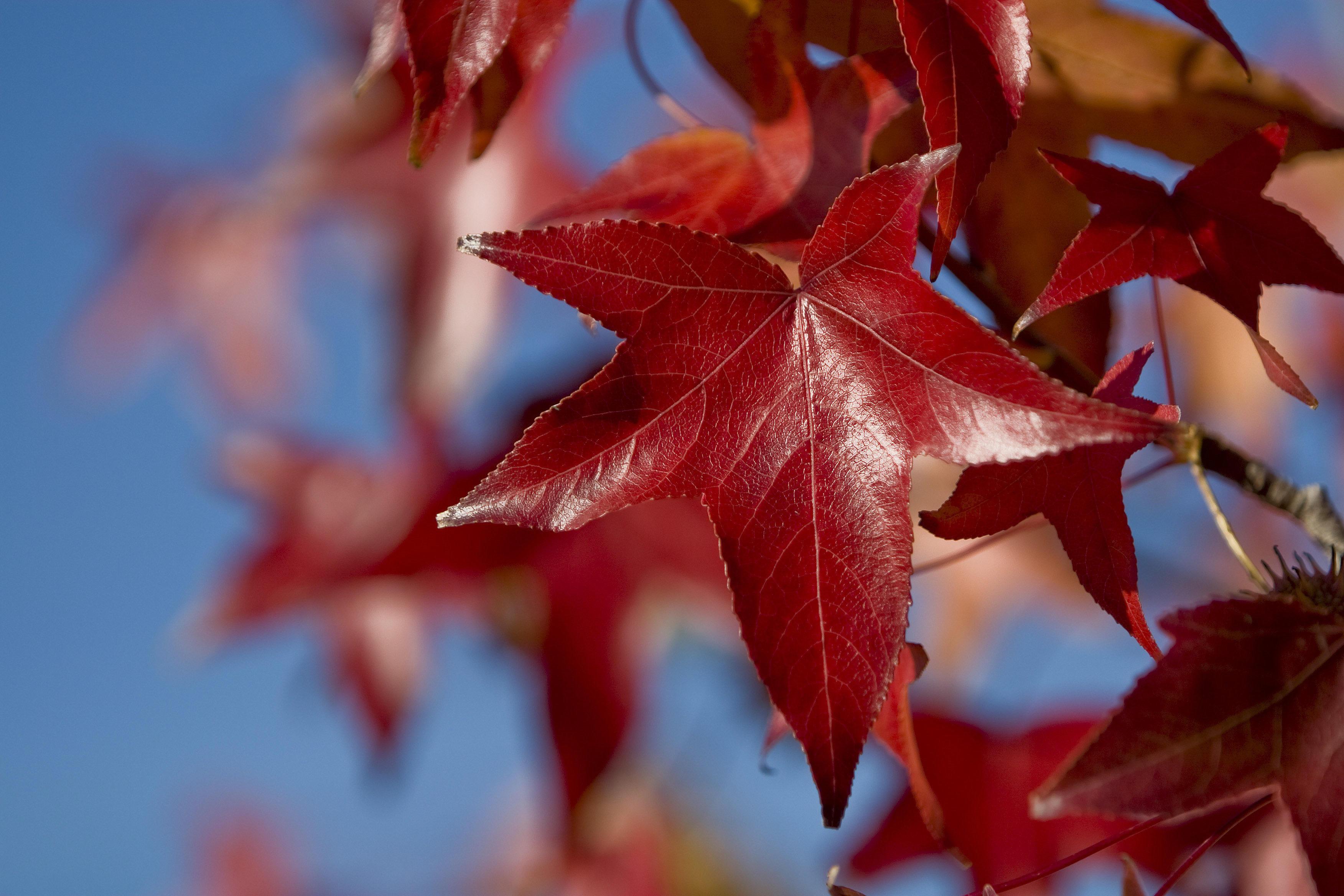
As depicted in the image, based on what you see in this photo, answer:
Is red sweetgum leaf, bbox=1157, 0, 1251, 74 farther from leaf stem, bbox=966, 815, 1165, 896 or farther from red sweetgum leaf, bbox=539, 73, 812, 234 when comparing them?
leaf stem, bbox=966, 815, 1165, 896

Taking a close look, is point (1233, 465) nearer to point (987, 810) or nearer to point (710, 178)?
point (710, 178)

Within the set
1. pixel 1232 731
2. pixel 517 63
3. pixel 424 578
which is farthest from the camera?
pixel 424 578

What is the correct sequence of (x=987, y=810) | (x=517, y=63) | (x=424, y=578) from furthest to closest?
(x=424, y=578)
(x=987, y=810)
(x=517, y=63)

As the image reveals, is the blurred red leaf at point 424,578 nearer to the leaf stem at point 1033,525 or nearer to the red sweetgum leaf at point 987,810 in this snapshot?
the red sweetgum leaf at point 987,810

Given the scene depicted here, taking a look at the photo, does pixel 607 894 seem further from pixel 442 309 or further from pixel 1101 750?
pixel 1101 750

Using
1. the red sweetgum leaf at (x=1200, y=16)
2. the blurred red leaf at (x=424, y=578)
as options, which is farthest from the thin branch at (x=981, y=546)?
the blurred red leaf at (x=424, y=578)

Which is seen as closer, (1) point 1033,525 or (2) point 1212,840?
→ (2) point 1212,840

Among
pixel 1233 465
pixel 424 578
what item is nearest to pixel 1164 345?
pixel 1233 465
